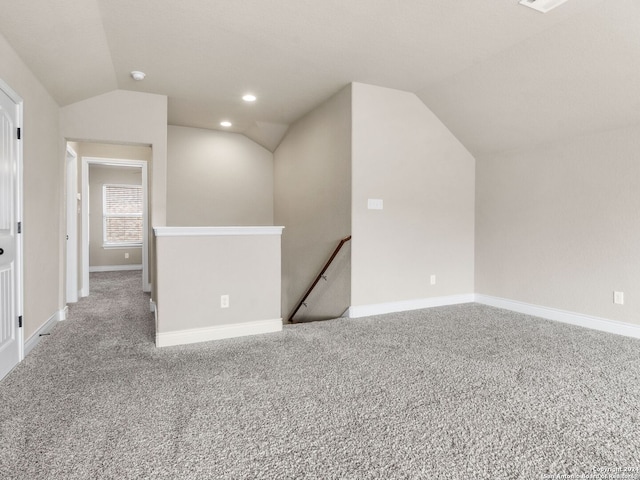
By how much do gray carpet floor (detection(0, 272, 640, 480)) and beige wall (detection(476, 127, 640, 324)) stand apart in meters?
0.62

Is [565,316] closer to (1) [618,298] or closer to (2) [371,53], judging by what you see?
(1) [618,298]

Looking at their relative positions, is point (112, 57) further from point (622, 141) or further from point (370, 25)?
point (622, 141)

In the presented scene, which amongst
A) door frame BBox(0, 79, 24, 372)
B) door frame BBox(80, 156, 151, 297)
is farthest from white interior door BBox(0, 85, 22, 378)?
door frame BBox(80, 156, 151, 297)

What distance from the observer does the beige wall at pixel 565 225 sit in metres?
3.33

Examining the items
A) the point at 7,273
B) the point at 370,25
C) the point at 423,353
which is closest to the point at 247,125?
the point at 370,25

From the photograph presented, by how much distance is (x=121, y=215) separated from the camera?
8.71 m

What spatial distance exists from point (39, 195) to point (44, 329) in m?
1.23

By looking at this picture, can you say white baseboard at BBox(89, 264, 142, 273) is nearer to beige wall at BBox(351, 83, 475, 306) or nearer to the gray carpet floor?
the gray carpet floor

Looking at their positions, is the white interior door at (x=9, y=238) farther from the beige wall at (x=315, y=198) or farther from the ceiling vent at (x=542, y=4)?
the ceiling vent at (x=542, y=4)

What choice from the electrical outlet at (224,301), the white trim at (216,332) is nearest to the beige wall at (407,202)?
the white trim at (216,332)

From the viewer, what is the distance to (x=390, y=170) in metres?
4.18

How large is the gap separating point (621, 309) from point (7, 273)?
511 cm

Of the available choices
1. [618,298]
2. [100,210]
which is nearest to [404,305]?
[618,298]

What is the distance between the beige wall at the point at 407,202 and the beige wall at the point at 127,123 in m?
2.29
